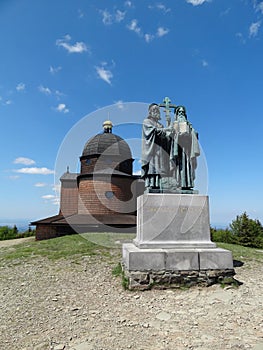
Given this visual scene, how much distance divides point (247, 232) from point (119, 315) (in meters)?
16.0

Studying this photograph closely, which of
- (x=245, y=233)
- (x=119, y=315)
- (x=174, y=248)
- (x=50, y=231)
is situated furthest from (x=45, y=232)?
(x=119, y=315)

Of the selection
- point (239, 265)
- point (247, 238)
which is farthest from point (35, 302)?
point (247, 238)

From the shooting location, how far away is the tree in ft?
56.8

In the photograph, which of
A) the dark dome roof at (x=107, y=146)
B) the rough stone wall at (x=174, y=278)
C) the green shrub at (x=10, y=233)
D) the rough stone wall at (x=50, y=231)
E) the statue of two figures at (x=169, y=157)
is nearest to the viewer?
the rough stone wall at (x=174, y=278)

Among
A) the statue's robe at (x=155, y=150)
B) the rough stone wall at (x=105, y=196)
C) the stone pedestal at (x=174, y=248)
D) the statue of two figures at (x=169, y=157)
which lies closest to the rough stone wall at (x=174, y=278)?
the stone pedestal at (x=174, y=248)

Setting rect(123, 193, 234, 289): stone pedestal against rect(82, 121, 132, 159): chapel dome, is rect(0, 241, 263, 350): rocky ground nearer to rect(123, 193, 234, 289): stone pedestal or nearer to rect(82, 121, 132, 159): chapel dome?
rect(123, 193, 234, 289): stone pedestal

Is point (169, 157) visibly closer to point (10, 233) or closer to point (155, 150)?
point (155, 150)

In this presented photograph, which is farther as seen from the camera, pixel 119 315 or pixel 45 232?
pixel 45 232

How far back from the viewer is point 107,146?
81.8ft

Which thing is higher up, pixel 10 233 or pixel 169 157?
pixel 169 157

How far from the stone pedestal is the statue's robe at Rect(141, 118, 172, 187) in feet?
2.49

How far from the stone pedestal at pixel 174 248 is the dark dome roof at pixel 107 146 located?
18.4 m

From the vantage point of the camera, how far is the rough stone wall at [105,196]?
21.7 meters

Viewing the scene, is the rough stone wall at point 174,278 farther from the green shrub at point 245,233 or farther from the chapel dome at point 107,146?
the chapel dome at point 107,146
